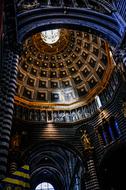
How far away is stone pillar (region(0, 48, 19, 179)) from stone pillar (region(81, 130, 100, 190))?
10049mm

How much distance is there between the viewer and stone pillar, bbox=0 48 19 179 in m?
7.95

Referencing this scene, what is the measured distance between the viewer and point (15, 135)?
18062 millimetres

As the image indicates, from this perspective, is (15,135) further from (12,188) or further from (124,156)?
(12,188)

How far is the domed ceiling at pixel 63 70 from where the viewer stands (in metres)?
21.3

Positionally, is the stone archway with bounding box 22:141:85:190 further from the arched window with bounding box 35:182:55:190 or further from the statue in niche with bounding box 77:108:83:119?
the statue in niche with bounding box 77:108:83:119

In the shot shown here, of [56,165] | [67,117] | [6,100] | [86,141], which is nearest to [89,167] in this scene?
[86,141]

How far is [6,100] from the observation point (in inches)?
374

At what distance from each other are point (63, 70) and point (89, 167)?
11519 mm

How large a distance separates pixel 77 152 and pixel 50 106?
18.6 ft

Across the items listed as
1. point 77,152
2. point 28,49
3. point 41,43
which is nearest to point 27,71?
point 28,49

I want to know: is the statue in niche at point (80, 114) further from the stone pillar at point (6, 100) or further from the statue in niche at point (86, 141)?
the stone pillar at point (6, 100)

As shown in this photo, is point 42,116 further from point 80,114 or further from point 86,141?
point 86,141

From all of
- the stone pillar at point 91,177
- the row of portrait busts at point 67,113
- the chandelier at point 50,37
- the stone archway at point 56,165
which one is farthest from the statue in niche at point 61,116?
the chandelier at point 50,37

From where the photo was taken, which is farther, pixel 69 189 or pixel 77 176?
pixel 69 189
